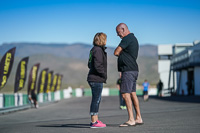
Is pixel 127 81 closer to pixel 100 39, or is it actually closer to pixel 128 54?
pixel 128 54

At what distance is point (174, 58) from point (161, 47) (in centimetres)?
1009

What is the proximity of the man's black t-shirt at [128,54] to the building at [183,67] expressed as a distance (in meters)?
39.6

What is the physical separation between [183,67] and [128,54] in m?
45.2

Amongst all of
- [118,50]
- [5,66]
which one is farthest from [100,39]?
[5,66]

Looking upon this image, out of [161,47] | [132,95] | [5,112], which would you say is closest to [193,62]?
[161,47]

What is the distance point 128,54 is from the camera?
25.3 feet

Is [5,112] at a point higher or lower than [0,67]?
lower

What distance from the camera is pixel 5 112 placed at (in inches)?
732

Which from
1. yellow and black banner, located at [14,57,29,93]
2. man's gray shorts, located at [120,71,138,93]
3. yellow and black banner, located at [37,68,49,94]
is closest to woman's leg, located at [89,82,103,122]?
man's gray shorts, located at [120,71,138,93]

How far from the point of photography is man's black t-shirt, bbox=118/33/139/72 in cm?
770

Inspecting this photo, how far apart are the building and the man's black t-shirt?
39569mm

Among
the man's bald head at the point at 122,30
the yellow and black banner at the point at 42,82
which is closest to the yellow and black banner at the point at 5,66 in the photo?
the man's bald head at the point at 122,30

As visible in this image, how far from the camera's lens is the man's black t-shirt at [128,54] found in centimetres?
770

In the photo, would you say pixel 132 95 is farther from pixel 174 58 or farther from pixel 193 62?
pixel 174 58
